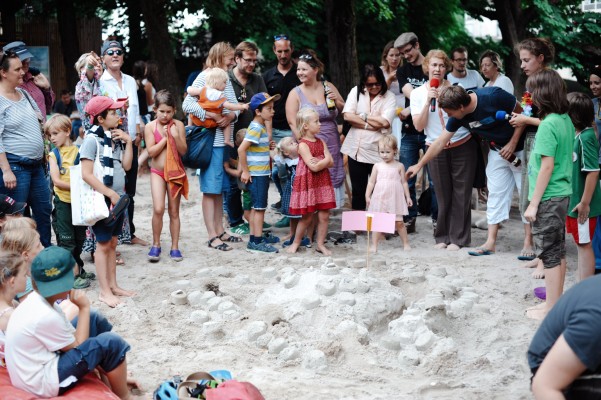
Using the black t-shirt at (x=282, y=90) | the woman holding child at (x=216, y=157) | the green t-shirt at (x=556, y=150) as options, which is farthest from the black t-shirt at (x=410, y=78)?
the green t-shirt at (x=556, y=150)

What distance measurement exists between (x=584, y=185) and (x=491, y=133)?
125 centimetres

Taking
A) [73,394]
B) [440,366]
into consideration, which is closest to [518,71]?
[440,366]

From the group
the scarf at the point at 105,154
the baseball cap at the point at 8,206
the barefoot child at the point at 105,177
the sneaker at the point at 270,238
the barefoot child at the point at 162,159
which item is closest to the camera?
the baseball cap at the point at 8,206

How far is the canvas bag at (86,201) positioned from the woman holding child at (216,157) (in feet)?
5.59

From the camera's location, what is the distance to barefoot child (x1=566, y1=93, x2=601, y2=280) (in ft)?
20.2

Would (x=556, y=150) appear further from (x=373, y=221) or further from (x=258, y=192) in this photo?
(x=258, y=192)

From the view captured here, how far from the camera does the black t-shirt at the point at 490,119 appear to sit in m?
7.18

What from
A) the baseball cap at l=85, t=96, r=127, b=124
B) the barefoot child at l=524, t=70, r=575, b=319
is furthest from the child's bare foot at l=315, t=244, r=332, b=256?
the baseball cap at l=85, t=96, r=127, b=124

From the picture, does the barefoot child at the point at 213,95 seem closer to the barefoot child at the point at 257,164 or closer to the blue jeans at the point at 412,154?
the barefoot child at the point at 257,164

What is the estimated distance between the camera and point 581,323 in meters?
2.84

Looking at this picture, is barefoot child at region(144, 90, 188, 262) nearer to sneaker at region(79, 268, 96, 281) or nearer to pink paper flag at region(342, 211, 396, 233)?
sneaker at region(79, 268, 96, 281)

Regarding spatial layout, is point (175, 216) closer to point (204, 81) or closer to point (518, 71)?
point (204, 81)

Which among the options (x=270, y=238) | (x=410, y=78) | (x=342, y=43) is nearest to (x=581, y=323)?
(x=270, y=238)

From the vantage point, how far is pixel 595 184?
622 cm
